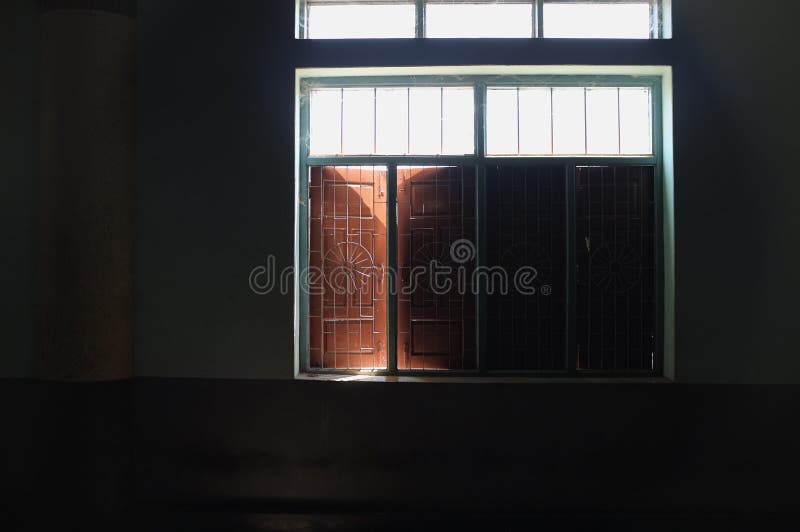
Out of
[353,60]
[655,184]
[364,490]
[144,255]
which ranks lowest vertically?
[364,490]

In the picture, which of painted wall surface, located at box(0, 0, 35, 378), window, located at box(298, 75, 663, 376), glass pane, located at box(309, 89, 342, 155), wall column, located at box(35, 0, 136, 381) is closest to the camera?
wall column, located at box(35, 0, 136, 381)

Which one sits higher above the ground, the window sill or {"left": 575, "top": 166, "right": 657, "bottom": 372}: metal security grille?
{"left": 575, "top": 166, "right": 657, "bottom": 372}: metal security grille

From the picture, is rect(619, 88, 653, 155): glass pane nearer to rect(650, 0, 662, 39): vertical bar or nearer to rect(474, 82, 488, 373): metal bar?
rect(650, 0, 662, 39): vertical bar

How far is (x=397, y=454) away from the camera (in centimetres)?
368

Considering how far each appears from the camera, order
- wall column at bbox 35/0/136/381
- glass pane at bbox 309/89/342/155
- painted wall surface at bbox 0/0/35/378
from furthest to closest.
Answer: glass pane at bbox 309/89/342/155
painted wall surface at bbox 0/0/35/378
wall column at bbox 35/0/136/381

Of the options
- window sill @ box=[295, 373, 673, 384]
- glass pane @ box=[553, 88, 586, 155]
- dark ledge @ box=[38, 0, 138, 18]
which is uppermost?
dark ledge @ box=[38, 0, 138, 18]

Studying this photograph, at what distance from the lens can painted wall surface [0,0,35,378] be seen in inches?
148

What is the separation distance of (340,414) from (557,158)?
266cm

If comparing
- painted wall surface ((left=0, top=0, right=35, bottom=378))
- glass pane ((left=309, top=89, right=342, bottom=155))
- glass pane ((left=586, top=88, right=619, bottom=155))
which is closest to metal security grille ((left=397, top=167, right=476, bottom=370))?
glass pane ((left=309, top=89, right=342, bottom=155))

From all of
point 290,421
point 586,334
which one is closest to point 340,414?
point 290,421

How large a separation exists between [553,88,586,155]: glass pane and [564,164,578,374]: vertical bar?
0.53 ft

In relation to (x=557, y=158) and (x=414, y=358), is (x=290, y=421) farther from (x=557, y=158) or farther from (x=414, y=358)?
(x=557, y=158)

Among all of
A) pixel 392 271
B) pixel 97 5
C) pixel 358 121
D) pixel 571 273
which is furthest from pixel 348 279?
pixel 97 5

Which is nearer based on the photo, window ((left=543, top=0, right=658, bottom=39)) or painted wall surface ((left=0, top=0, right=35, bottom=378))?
painted wall surface ((left=0, top=0, right=35, bottom=378))
